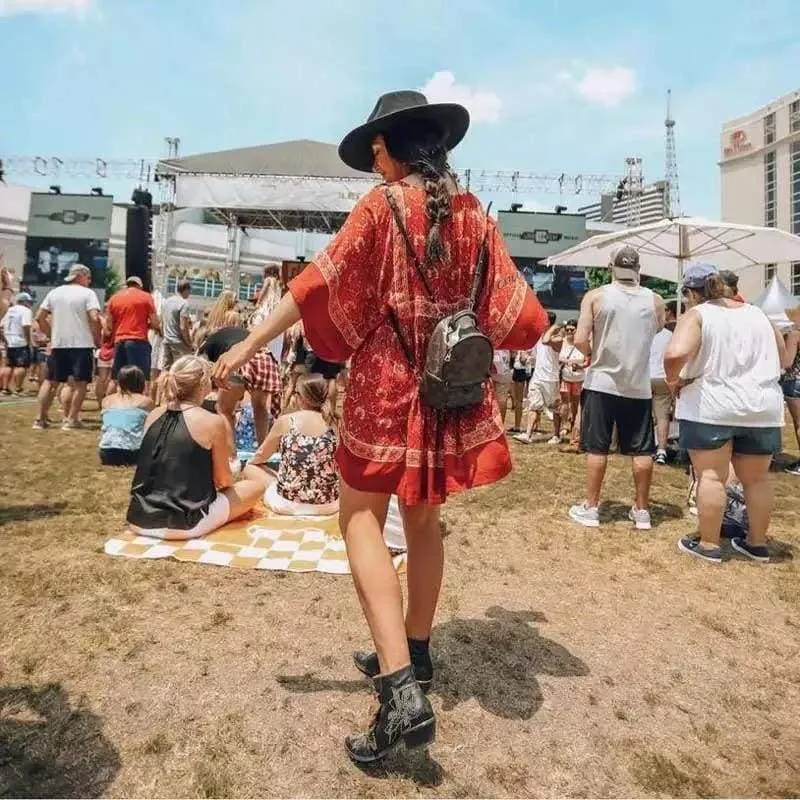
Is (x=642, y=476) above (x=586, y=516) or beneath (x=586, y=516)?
above

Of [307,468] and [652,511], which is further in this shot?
[652,511]

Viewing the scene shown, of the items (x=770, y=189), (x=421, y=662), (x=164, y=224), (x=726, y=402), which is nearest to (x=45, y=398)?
(x=421, y=662)

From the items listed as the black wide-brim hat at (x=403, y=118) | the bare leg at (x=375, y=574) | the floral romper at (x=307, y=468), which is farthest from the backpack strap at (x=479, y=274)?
the floral romper at (x=307, y=468)

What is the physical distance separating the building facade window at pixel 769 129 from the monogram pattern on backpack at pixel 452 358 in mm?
79180

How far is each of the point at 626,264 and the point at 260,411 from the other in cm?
323

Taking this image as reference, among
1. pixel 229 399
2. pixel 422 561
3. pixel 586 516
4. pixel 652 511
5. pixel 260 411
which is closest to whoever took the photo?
pixel 422 561

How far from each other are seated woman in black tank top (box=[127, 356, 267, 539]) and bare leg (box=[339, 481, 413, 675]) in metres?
1.77

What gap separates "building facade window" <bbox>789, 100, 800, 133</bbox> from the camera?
60656 millimetres

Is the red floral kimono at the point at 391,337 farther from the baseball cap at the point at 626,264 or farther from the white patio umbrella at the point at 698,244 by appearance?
the white patio umbrella at the point at 698,244

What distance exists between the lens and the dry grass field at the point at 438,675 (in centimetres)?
154

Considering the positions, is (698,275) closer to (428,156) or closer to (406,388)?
(428,156)

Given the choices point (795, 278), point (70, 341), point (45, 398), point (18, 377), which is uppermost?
point (795, 278)

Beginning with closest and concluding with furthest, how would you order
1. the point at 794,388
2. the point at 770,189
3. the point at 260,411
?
the point at 260,411 < the point at 794,388 < the point at 770,189

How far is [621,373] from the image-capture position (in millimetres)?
3787
